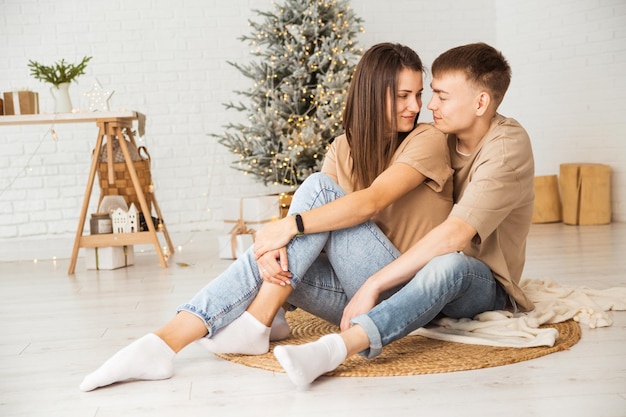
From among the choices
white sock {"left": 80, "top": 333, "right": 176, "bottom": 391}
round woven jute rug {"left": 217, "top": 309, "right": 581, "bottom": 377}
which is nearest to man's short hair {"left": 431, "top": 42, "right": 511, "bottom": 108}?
round woven jute rug {"left": 217, "top": 309, "right": 581, "bottom": 377}

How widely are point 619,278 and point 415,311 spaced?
65.3 inches

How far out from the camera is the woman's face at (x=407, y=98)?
2160 millimetres

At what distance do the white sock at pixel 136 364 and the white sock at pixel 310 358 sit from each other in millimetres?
338

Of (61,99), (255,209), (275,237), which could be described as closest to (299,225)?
(275,237)

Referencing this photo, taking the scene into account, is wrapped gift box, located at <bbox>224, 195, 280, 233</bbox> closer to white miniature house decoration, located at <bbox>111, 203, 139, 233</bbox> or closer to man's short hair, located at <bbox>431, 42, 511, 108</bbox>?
white miniature house decoration, located at <bbox>111, 203, 139, 233</bbox>

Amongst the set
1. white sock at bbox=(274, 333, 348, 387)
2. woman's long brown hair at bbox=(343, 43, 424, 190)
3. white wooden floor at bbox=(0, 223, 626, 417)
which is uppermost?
woman's long brown hair at bbox=(343, 43, 424, 190)

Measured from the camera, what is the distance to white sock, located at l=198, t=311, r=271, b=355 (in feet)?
6.65

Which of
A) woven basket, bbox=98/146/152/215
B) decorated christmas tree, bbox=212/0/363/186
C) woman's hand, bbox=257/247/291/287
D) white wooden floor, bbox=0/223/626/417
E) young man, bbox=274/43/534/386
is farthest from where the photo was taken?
decorated christmas tree, bbox=212/0/363/186

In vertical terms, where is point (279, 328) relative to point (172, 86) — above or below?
below

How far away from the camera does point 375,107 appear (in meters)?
2.19

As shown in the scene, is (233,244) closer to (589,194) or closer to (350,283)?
(350,283)

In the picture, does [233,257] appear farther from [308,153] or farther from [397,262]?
[397,262]

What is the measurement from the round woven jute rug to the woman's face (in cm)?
64

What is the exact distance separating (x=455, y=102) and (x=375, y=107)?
0.23m
